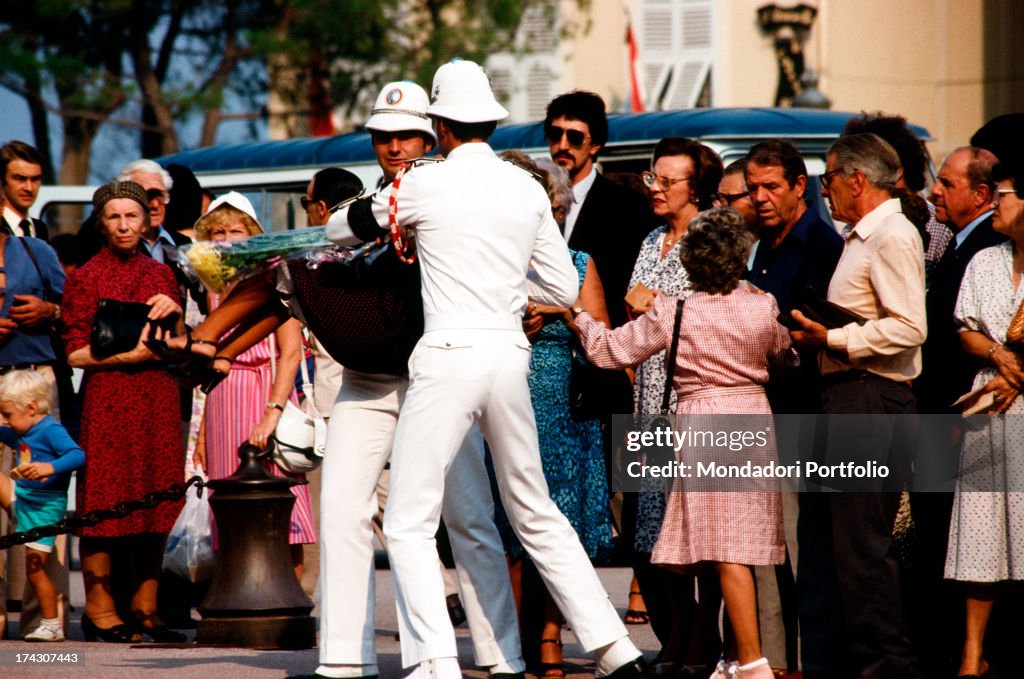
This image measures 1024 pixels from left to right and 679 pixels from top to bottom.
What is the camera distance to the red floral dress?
8820 mm

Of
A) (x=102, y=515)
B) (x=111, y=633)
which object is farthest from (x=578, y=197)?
(x=111, y=633)

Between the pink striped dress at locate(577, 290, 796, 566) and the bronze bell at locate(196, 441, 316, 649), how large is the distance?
2.15m

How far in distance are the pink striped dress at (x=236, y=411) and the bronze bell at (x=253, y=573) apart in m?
0.71

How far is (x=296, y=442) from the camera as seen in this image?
8.72 metres

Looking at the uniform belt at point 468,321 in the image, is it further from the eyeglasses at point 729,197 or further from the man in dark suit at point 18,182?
the man in dark suit at point 18,182

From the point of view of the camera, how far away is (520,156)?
24.3ft

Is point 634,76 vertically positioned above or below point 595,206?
above

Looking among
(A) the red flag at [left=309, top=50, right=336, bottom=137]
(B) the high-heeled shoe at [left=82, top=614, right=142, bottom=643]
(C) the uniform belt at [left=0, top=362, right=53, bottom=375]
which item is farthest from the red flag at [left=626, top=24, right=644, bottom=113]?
(B) the high-heeled shoe at [left=82, top=614, right=142, bottom=643]

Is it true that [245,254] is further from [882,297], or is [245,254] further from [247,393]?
[247,393]

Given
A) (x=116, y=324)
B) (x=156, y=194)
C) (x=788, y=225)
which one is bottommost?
(x=116, y=324)

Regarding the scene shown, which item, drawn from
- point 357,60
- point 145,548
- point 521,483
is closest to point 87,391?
point 145,548

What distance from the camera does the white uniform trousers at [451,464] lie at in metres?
6.20

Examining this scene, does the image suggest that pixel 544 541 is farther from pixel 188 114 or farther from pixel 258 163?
pixel 188 114

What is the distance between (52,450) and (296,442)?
1201mm
